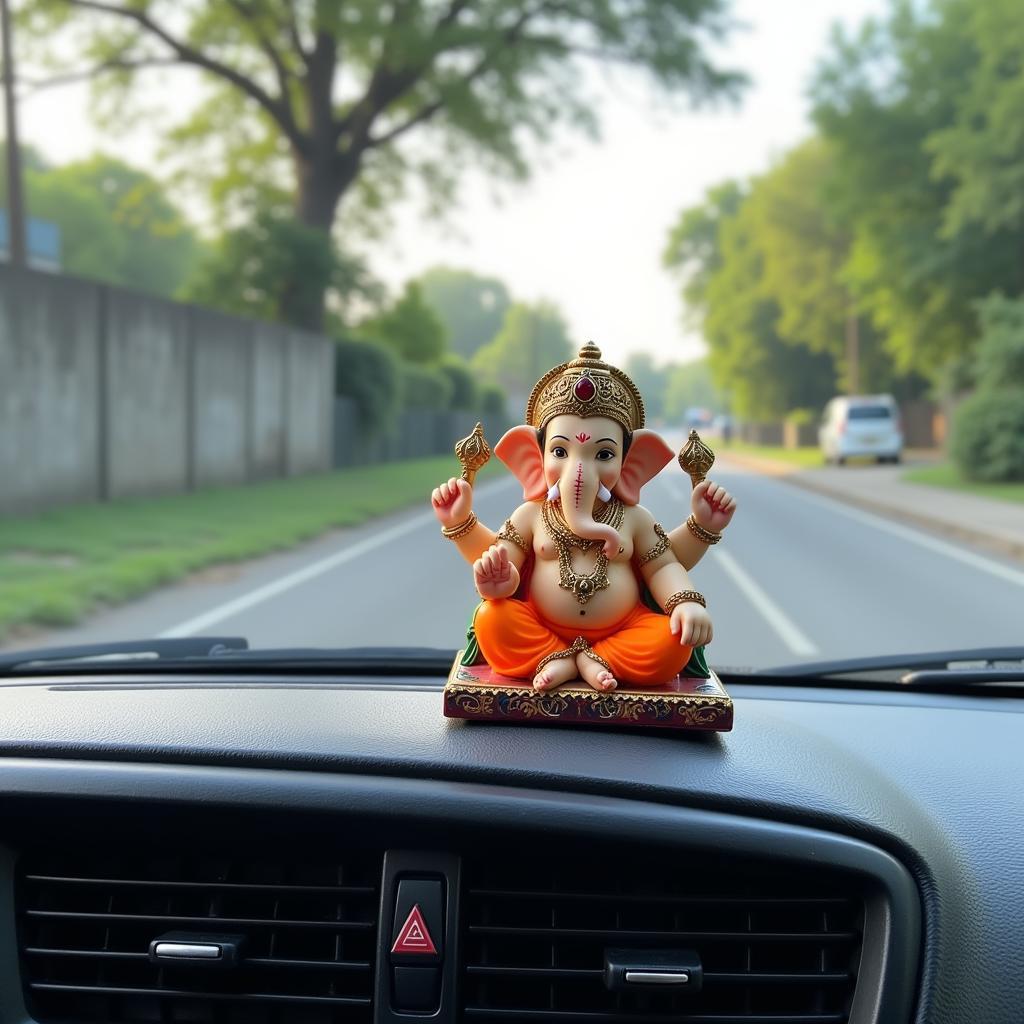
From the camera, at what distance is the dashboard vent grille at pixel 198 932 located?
73.7 inches

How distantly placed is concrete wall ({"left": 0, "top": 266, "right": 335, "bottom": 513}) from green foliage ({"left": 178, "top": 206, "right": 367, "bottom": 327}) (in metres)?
3.03

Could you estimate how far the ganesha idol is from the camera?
209cm

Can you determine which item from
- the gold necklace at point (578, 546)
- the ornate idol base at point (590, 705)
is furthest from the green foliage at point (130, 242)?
the ornate idol base at point (590, 705)

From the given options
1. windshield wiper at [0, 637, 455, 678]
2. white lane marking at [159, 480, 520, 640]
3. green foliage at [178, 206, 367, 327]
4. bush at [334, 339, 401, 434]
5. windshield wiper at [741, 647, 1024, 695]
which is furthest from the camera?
bush at [334, 339, 401, 434]

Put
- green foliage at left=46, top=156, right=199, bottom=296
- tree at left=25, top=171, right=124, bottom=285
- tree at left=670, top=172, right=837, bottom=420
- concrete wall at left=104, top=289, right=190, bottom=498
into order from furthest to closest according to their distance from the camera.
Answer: green foliage at left=46, top=156, right=199, bottom=296, tree at left=25, top=171, right=124, bottom=285, tree at left=670, top=172, right=837, bottom=420, concrete wall at left=104, top=289, right=190, bottom=498

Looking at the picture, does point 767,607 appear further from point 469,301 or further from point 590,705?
point 469,301

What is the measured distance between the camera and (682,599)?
2109 mm

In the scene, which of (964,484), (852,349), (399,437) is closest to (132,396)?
(399,437)

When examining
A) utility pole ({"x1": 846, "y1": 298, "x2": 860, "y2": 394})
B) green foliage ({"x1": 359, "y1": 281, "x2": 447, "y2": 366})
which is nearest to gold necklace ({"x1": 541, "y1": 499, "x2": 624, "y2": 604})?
green foliage ({"x1": 359, "y1": 281, "x2": 447, "y2": 366})

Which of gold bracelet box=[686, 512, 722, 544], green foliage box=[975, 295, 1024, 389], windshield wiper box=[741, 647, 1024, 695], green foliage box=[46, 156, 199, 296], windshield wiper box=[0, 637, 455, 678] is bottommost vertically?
windshield wiper box=[0, 637, 455, 678]

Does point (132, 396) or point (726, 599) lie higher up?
point (132, 396)

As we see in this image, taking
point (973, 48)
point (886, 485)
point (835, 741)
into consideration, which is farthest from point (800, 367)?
point (835, 741)

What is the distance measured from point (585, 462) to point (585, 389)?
0.13 metres

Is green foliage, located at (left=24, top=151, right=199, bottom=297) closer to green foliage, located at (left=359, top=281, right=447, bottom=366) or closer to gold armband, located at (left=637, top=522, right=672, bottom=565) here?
green foliage, located at (left=359, top=281, right=447, bottom=366)
